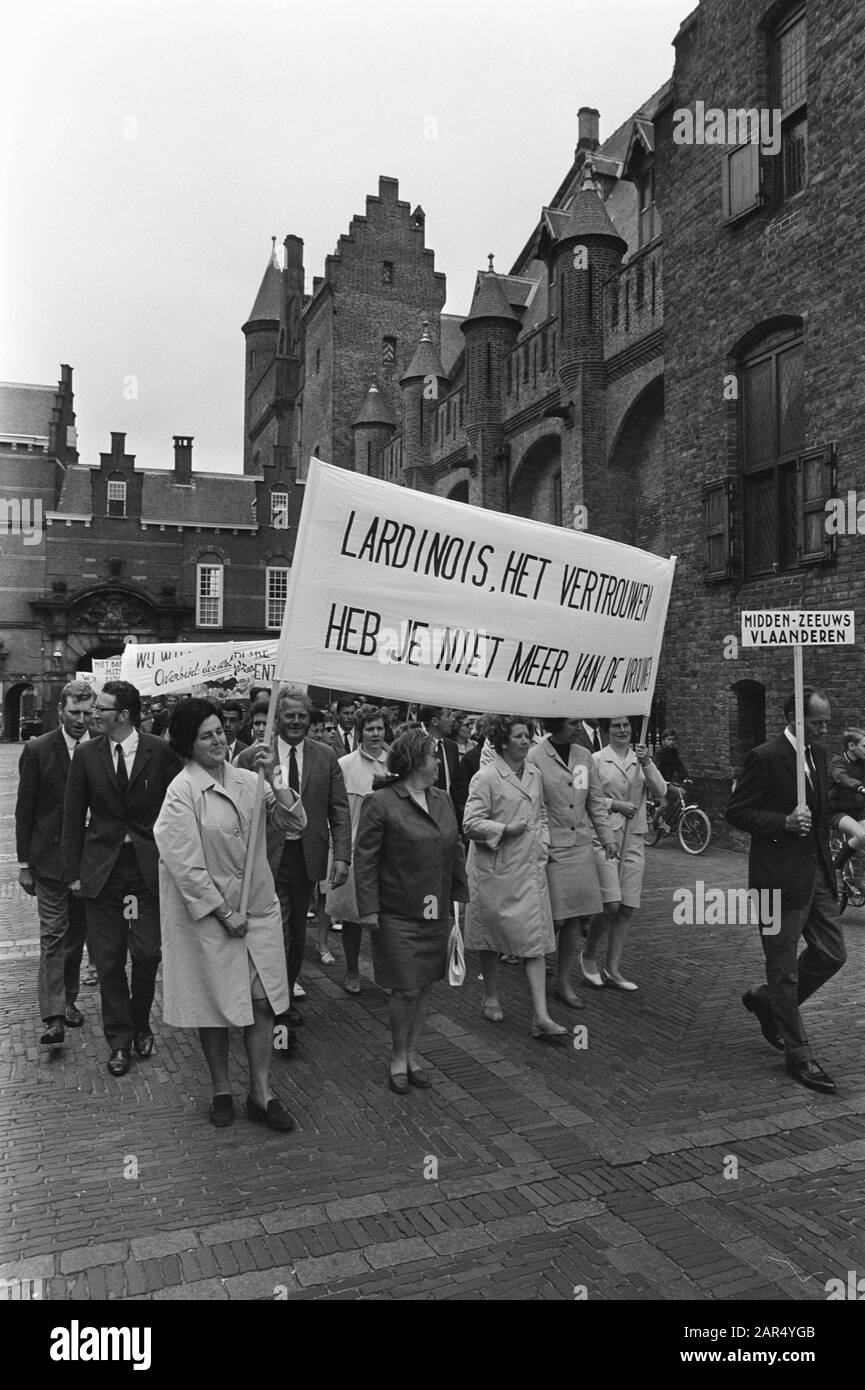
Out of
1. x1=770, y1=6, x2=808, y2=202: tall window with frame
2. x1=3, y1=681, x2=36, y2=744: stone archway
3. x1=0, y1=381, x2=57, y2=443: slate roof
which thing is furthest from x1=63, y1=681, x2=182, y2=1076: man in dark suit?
x1=0, y1=381, x2=57, y2=443: slate roof

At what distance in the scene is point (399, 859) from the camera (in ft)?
16.2

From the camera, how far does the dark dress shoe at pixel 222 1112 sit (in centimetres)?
448

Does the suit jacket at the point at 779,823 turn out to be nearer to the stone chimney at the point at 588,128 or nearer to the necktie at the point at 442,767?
the necktie at the point at 442,767

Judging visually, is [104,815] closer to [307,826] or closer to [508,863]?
[307,826]

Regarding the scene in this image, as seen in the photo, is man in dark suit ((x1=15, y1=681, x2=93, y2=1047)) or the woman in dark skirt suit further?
man in dark suit ((x1=15, y1=681, x2=93, y2=1047))

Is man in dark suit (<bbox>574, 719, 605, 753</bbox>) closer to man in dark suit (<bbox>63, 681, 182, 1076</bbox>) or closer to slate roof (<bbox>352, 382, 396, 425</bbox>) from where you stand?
man in dark suit (<bbox>63, 681, 182, 1076</bbox>)

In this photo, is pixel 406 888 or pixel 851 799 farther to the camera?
pixel 851 799

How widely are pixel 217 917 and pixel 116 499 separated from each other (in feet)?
145

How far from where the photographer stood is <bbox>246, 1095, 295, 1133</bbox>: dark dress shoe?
442cm

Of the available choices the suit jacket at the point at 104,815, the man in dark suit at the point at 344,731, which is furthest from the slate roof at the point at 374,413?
the suit jacket at the point at 104,815

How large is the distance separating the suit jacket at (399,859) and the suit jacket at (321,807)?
33.8 inches

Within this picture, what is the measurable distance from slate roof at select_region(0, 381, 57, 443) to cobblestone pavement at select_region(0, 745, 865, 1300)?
4472 cm

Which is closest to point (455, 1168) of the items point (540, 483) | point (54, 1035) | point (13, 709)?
point (54, 1035)

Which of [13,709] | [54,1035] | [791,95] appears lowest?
[54,1035]
